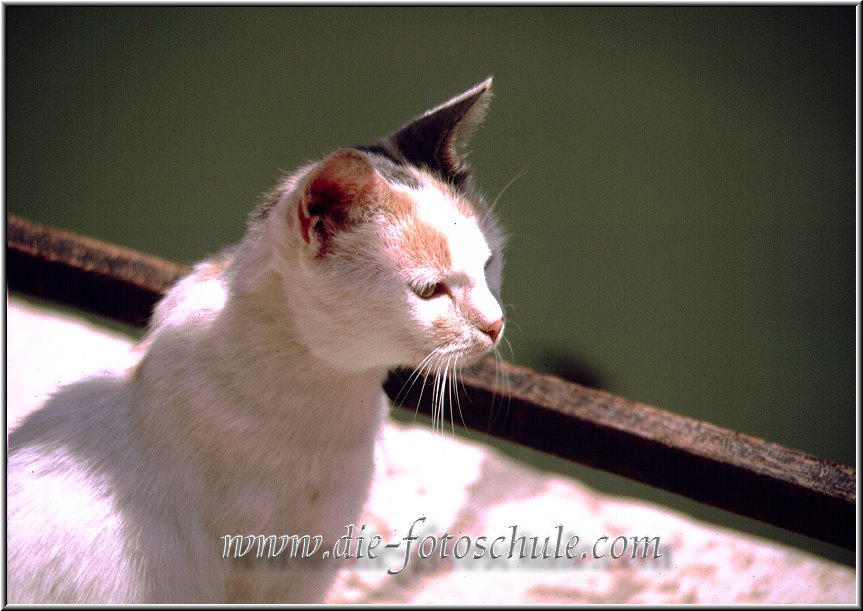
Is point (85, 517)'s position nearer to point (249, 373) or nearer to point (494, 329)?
point (249, 373)

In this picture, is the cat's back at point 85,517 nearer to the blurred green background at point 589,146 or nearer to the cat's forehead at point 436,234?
the cat's forehead at point 436,234

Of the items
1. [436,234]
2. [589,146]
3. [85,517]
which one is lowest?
[85,517]

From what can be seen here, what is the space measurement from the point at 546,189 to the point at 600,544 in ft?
2.68

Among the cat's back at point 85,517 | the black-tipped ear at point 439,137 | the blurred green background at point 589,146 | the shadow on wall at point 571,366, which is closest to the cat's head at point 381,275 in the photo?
the black-tipped ear at point 439,137

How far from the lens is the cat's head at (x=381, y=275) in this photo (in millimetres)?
938

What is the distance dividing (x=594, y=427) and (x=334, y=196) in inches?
26.6

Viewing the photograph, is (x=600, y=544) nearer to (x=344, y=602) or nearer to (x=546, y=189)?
(x=344, y=602)

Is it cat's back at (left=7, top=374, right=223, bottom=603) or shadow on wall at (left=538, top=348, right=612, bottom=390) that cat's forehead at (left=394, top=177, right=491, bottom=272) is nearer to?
cat's back at (left=7, top=374, right=223, bottom=603)

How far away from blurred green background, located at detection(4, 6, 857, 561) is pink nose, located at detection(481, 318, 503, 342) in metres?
0.80

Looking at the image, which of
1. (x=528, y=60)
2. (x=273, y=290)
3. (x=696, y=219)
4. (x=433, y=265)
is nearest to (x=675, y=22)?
(x=528, y=60)

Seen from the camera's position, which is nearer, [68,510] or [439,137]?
[68,510]

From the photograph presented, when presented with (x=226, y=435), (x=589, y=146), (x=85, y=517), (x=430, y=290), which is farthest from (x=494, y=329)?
(x=589, y=146)

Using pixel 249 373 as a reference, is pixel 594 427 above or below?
below

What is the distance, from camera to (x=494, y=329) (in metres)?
0.97
